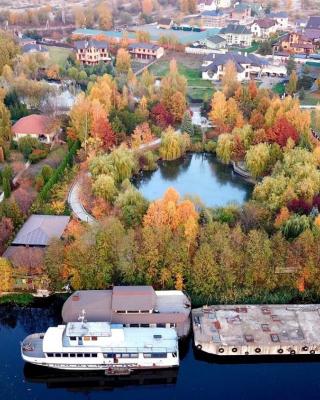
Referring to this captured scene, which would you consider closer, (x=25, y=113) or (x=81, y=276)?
(x=81, y=276)

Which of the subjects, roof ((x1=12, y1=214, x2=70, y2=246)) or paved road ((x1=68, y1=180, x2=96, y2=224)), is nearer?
roof ((x1=12, y1=214, x2=70, y2=246))

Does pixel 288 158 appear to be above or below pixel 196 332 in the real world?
above

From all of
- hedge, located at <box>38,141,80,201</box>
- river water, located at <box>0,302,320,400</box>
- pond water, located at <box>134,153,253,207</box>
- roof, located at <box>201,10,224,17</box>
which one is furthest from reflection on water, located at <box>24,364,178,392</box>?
roof, located at <box>201,10,224,17</box>

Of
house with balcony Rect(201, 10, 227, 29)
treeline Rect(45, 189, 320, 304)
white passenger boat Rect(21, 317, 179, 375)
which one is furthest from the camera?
house with balcony Rect(201, 10, 227, 29)

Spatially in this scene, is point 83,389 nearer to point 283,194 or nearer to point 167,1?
point 283,194

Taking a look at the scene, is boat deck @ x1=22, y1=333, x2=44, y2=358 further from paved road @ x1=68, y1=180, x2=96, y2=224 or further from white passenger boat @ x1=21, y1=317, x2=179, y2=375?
paved road @ x1=68, y1=180, x2=96, y2=224

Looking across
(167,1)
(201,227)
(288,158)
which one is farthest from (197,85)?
(167,1)
